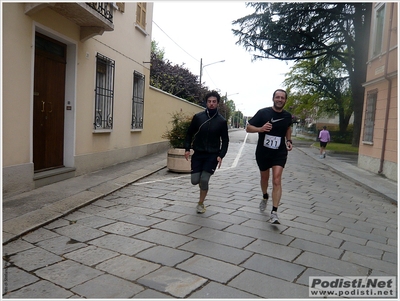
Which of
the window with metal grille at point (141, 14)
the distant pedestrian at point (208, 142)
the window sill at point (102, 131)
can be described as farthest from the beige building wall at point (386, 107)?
the window sill at point (102, 131)

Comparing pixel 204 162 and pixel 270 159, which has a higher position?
pixel 270 159

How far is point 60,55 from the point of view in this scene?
24.1 ft

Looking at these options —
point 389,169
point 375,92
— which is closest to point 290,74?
point 375,92

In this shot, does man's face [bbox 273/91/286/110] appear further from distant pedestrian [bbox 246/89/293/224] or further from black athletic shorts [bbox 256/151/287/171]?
black athletic shorts [bbox 256/151/287/171]

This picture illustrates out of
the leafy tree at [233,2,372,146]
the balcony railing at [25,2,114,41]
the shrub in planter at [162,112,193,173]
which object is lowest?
the shrub in planter at [162,112,193,173]

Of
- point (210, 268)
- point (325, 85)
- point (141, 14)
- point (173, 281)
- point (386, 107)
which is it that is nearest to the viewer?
point (173, 281)

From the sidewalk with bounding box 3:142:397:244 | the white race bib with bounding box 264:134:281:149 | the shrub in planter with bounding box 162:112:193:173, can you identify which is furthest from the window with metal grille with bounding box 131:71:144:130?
the white race bib with bounding box 264:134:281:149

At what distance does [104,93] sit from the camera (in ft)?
29.6

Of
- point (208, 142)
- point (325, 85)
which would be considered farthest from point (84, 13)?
point (325, 85)

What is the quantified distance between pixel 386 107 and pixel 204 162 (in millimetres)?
8592

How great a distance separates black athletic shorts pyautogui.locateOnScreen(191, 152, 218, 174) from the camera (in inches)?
201

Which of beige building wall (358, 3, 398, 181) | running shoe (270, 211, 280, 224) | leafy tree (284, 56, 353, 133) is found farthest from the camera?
leafy tree (284, 56, 353, 133)

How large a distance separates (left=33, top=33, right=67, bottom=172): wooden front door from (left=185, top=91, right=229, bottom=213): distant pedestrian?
11.3ft

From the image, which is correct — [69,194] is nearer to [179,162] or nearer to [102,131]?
[102,131]
